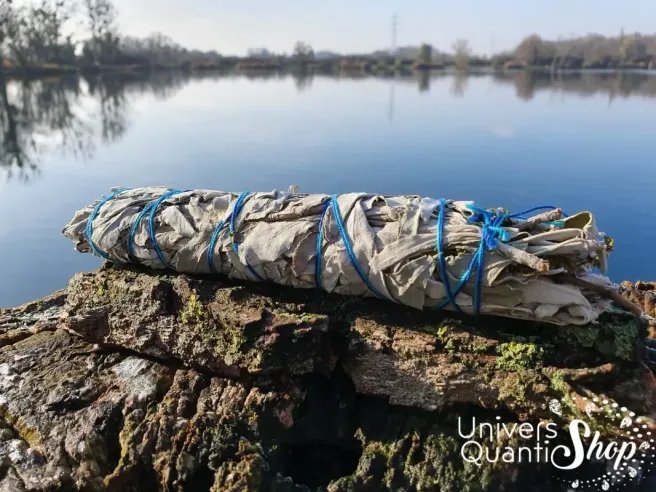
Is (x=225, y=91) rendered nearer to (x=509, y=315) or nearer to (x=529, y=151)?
(x=529, y=151)

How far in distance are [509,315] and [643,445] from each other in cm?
86

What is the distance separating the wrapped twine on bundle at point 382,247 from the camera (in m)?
3.07

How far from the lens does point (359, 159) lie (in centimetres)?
1335

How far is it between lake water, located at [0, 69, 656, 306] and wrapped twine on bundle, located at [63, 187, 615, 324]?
4.53 m

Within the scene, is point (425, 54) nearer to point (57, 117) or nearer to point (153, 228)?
point (57, 117)

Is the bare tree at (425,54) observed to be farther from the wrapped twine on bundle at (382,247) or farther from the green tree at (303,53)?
the wrapped twine on bundle at (382,247)

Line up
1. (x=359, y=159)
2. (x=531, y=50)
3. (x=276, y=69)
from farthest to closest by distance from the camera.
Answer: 1. (x=276, y=69)
2. (x=531, y=50)
3. (x=359, y=159)

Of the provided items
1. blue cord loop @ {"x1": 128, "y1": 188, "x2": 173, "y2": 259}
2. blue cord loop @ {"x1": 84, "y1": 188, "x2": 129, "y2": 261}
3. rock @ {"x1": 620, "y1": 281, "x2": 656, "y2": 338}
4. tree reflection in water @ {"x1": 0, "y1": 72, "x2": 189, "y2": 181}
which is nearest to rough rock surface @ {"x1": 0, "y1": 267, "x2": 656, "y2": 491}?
blue cord loop @ {"x1": 128, "y1": 188, "x2": 173, "y2": 259}

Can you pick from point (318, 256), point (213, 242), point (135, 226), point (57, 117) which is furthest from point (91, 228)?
point (57, 117)

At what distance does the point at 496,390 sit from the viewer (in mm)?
3066

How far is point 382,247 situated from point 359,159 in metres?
10.2

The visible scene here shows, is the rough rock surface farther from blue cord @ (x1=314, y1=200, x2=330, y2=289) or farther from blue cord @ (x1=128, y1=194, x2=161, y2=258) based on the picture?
blue cord @ (x1=128, y1=194, x2=161, y2=258)

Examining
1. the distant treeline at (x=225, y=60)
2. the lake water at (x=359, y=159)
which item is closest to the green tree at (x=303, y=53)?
the distant treeline at (x=225, y=60)

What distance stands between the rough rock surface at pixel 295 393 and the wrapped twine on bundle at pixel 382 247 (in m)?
0.16
